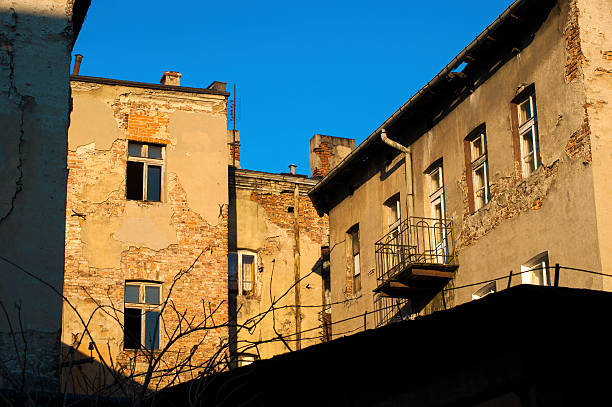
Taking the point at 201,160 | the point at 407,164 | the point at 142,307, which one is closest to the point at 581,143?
the point at 407,164

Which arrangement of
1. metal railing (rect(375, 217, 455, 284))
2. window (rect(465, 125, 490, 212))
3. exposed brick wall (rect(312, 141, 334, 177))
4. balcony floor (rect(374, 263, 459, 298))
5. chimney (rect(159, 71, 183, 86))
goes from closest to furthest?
window (rect(465, 125, 490, 212)) < balcony floor (rect(374, 263, 459, 298)) < metal railing (rect(375, 217, 455, 284)) < chimney (rect(159, 71, 183, 86)) < exposed brick wall (rect(312, 141, 334, 177))

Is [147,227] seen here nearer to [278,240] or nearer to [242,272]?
[242,272]

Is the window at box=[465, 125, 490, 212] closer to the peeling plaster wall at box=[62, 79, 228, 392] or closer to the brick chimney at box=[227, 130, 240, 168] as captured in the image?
the peeling plaster wall at box=[62, 79, 228, 392]

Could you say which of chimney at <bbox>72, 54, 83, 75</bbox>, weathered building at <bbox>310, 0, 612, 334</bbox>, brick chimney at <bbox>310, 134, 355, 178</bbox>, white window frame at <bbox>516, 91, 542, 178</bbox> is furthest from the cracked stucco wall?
brick chimney at <bbox>310, 134, 355, 178</bbox>

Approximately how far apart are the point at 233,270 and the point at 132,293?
3731 millimetres

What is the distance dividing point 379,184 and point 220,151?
13.8ft

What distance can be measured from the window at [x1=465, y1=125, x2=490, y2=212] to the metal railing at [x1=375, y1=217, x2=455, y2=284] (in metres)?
0.95

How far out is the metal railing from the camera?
18.2 metres

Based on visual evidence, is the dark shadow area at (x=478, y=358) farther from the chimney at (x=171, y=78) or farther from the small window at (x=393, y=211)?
the chimney at (x=171, y=78)

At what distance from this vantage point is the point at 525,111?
16.0 m

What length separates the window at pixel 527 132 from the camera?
51.0ft

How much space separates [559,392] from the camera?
7930mm

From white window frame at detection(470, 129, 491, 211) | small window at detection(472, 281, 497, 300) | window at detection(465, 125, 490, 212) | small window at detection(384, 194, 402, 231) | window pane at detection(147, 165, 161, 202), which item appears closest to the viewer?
small window at detection(472, 281, 497, 300)

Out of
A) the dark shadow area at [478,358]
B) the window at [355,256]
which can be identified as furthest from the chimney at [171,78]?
the dark shadow area at [478,358]
